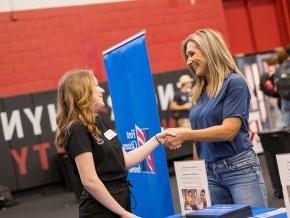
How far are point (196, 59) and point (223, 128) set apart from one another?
1.12ft

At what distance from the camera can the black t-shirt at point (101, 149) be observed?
89.3 inches

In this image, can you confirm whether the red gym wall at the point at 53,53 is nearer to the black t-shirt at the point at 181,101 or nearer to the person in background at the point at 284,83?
the black t-shirt at the point at 181,101

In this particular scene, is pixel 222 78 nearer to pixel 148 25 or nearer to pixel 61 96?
pixel 61 96

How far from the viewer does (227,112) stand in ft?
7.66

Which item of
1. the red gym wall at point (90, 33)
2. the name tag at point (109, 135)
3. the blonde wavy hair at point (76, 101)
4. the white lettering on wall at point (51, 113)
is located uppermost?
the red gym wall at point (90, 33)

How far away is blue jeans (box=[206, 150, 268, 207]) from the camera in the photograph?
2.36 m

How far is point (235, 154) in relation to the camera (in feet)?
7.83

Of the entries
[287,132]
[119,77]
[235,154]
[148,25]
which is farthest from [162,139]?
[148,25]

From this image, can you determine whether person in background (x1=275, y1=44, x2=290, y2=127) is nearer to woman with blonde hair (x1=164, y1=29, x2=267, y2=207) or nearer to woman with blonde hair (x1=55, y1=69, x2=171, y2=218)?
woman with blonde hair (x1=164, y1=29, x2=267, y2=207)

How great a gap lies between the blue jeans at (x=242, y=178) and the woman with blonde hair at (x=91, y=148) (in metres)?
0.43

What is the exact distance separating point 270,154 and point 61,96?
3375 millimetres

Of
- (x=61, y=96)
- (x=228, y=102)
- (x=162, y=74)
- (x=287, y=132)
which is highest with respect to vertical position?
(x=162, y=74)

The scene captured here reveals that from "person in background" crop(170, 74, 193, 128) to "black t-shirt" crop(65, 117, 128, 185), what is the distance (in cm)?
536

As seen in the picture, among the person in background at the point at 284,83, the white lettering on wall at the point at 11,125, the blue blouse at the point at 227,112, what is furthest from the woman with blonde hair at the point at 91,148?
the white lettering on wall at the point at 11,125
